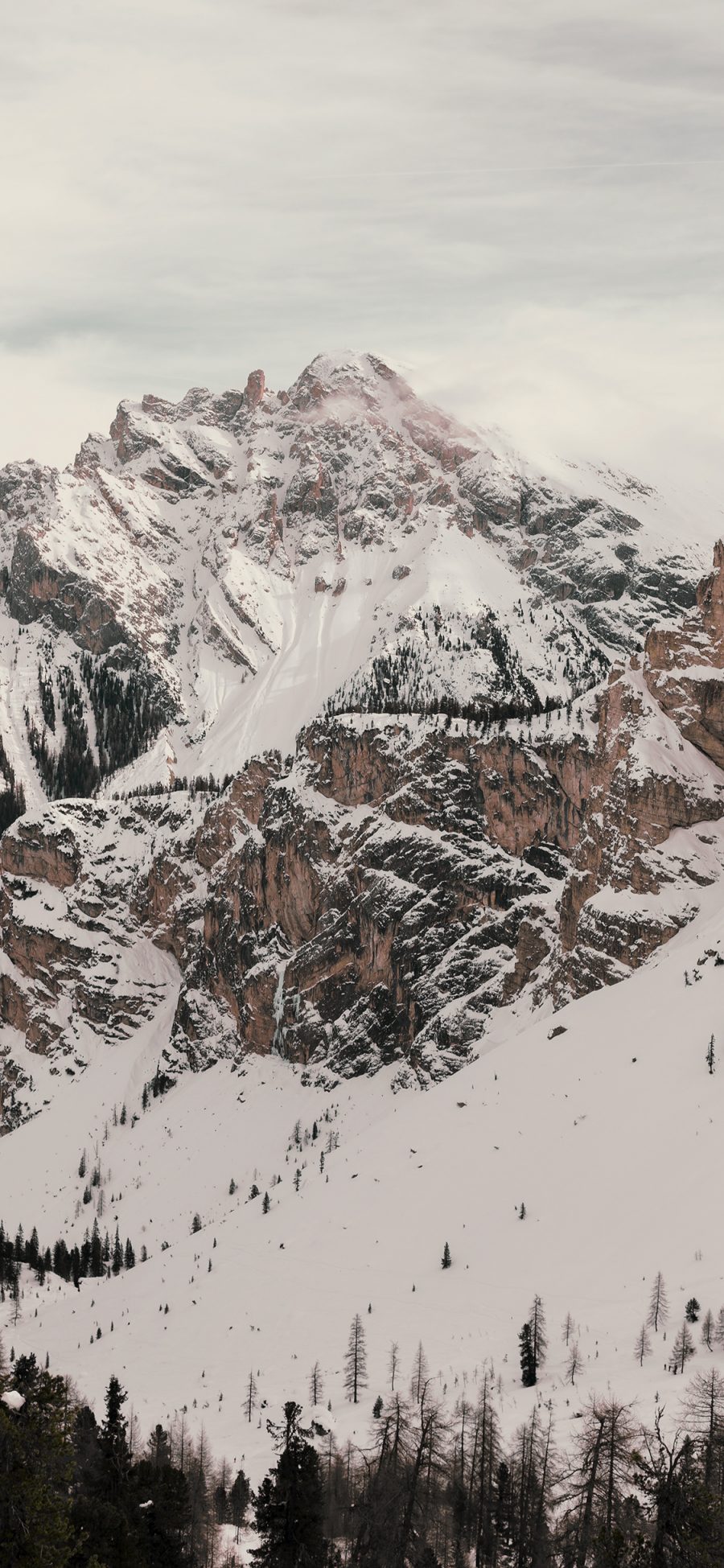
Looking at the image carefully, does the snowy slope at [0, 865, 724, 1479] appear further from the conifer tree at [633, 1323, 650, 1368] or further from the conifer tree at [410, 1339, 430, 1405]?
the conifer tree at [410, 1339, 430, 1405]

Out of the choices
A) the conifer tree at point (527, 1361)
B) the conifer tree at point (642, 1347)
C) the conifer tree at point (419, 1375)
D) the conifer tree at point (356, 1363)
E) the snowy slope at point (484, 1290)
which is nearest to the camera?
the conifer tree at point (419, 1375)

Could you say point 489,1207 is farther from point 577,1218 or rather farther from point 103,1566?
point 103,1566

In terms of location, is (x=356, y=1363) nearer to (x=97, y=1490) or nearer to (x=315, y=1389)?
(x=315, y=1389)

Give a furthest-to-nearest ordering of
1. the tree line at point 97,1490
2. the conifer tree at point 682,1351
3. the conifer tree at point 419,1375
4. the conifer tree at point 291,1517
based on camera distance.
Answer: the conifer tree at point 419,1375 < the conifer tree at point 682,1351 < the conifer tree at point 291,1517 < the tree line at point 97,1490

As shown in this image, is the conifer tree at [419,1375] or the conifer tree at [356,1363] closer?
the conifer tree at [419,1375]

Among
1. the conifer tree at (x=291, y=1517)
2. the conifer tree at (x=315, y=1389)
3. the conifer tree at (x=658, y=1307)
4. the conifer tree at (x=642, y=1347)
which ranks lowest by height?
the conifer tree at (x=291, y=1517)

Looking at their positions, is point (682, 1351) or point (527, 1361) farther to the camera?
point (527, 1361)

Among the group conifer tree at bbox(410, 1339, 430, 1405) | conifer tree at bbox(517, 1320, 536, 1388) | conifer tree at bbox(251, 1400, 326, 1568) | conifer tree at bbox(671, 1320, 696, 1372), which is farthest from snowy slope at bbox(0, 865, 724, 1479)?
conifer tree at bbox(251, 1400, 326, 1568)

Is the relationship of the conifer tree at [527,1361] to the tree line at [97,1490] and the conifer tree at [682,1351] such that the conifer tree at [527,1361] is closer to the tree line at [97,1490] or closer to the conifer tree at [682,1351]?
the conifer tree at [682,1351]

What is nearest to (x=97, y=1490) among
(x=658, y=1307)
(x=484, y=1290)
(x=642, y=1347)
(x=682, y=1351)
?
(x=682, y=1351)

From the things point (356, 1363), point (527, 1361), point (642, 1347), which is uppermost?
point (642, 1347)

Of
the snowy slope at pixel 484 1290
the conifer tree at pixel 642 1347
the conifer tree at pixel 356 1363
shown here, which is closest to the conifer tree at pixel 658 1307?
the snowy slope at pixel 484 1290

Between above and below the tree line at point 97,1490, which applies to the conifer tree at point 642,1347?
above
